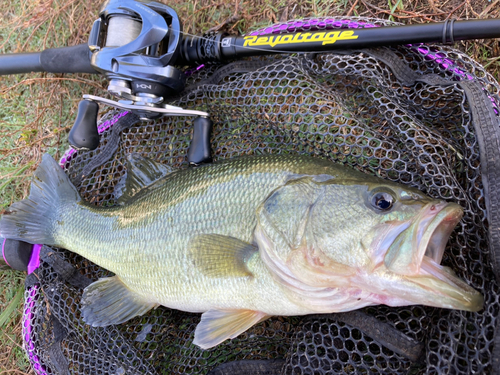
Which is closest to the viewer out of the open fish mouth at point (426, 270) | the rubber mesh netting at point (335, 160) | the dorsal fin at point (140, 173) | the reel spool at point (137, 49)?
the open fish mouth at point (426, 270)

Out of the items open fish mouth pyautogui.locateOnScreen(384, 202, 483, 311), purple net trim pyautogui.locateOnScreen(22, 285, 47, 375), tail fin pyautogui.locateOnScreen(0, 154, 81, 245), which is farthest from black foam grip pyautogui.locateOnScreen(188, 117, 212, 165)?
purple net trim pyautogui.locateOnScreen(22, 285, 47, 375)

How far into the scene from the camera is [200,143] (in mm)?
2213

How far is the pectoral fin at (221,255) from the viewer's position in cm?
179

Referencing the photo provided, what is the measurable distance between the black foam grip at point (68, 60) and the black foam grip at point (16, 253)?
1333mm

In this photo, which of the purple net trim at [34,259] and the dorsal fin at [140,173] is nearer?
the dorsal fin at [140,173]

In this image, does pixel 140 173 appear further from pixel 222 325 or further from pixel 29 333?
pixel 29 333

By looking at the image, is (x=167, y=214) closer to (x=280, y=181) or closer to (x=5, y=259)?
(x=280, y=181)

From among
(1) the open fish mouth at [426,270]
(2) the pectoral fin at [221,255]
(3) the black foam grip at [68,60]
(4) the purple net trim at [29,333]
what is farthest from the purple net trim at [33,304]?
(1) the open fish mouth at [426,270]

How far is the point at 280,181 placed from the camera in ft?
5.91

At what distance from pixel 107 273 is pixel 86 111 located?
113cm

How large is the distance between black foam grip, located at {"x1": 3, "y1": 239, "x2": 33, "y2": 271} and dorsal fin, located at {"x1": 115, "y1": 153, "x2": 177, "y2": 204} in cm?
89

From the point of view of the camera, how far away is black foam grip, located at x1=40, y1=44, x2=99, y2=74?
256 cm

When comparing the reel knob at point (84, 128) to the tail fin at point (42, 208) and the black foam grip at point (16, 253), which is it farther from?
the black foam grip at point (16, 253)

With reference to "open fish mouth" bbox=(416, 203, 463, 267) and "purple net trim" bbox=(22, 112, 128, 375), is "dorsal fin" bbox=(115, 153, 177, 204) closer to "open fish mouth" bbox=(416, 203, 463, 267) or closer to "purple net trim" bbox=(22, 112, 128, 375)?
"purple net trim" bbox=(22, 112, 128, 375)
